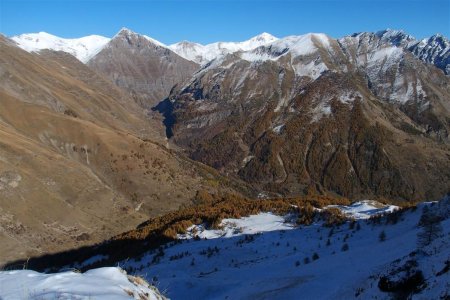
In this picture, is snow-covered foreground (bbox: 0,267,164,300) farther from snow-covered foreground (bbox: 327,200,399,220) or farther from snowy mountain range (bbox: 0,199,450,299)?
snow-covered foreground (bbox: 327,200,399,220)

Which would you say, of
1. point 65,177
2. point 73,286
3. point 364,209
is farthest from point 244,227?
point 65,177

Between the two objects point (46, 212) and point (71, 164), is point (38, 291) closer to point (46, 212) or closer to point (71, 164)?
point (46, 212)

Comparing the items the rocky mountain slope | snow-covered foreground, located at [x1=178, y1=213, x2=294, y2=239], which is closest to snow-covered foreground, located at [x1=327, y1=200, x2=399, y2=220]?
snow-covered foreground, located at [x1=178, y1=213, x2=294, y2=239]

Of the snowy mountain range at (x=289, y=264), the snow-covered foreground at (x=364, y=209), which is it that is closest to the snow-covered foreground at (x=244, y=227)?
the snowy mountain range at (x=289, y=264)

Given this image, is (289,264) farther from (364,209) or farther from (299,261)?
(364,209)

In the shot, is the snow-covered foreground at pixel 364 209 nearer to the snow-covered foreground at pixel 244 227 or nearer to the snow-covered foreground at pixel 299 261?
the snow-covered foreground at pixel 244 227

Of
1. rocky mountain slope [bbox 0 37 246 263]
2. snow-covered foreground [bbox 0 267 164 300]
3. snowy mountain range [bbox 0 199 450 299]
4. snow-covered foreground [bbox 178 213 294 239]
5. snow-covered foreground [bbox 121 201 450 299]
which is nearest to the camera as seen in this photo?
snow-covered foreground [bbox 0 267 164 300]
